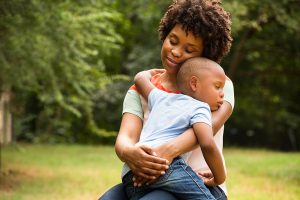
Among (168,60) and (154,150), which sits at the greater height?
(168,60)

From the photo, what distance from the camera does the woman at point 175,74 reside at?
98.8 inches

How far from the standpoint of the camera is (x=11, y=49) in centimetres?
980

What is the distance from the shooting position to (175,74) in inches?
107

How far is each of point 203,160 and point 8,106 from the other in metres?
9.06

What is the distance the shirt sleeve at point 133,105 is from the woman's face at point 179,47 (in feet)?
0.76

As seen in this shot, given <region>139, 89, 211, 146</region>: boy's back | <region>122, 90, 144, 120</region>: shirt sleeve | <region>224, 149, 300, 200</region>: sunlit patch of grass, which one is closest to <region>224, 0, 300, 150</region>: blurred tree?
<region>224, 149, 300, 200</region>: sunlit patch of grass

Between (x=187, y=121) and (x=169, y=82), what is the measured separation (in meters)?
0.30

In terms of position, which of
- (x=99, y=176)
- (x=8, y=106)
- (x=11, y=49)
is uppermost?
(x=11, y=49)

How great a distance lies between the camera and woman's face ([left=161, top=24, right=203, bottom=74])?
2645 millimetres

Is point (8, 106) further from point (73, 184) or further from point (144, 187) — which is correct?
Result: point (144, 187)

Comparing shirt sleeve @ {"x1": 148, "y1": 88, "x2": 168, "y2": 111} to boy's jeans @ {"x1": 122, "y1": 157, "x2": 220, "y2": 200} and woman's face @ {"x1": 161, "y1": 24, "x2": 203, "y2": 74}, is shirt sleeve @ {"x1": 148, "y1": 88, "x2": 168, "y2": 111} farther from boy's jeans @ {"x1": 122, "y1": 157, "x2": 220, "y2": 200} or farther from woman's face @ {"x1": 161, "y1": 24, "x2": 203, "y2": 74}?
boy's jeans @ {"x1": 122, "y1": 157, "x2": 220, "y2": 200}

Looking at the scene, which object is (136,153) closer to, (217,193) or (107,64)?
(217,193)

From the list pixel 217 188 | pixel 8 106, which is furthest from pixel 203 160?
pixel 8 106

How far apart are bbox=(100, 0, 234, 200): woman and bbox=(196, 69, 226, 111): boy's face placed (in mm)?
→ 69
